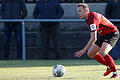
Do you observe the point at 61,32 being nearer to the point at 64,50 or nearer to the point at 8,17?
the point at 64,50

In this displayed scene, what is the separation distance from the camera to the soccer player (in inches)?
331

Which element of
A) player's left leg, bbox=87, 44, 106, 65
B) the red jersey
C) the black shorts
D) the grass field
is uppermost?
the red jersey

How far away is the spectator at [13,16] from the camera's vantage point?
14.6m

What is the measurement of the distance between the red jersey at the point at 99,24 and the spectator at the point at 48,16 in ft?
18.9

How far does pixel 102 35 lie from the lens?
8.96 m

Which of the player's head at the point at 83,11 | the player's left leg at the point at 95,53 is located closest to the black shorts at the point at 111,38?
the player's left leg at the point at 95,53

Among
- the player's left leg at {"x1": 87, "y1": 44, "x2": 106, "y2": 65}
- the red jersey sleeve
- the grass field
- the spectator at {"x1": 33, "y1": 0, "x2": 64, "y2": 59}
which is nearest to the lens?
the red jersey sleeve

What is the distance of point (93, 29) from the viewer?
27.5 ft

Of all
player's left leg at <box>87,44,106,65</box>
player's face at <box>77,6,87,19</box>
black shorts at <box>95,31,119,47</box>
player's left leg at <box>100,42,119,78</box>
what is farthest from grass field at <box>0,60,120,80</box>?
player's face at <box>77,6,87,19</box>

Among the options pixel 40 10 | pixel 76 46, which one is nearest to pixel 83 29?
pixel 76 46

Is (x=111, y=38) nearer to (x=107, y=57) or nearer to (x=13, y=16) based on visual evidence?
(x=107, y=57)

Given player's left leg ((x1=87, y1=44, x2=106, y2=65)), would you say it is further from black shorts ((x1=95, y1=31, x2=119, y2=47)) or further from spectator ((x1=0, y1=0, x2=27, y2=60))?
spectator ((x1=0, y1=0, x2=27, y2=60))

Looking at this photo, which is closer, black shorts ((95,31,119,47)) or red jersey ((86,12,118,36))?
red jersey ((86,12,118,36))

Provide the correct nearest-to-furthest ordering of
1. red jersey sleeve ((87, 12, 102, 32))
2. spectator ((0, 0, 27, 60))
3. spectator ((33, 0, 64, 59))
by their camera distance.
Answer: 1. red jersey sleeve ((87, 12, 102, 32))
2. spectator ((33, 0, 64, 59))
3. spectator ((0, 0, 27, 60))
